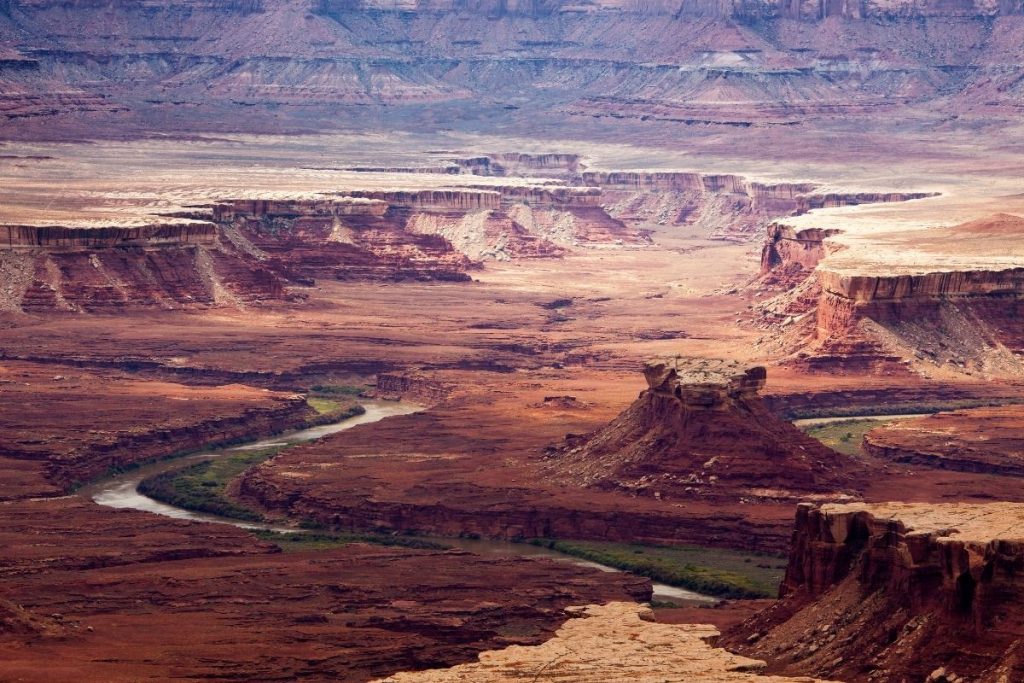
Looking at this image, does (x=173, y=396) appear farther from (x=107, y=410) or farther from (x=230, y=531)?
(x=230, y=531)

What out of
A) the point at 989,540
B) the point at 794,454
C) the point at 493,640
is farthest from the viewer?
the point at 794,454

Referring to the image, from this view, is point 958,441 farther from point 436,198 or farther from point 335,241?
point 436,198

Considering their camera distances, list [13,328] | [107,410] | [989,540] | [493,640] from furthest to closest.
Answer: [13,328]
[107,410]
[493,640]
[989,540]

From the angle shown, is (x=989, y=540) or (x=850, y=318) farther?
(x=850, y=318)

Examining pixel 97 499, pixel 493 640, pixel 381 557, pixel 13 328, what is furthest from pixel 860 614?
pixel 13 328

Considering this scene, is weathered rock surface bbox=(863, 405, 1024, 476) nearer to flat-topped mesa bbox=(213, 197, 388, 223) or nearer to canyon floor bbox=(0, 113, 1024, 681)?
canyon floor bbox=(0, 113, 1024, 681)

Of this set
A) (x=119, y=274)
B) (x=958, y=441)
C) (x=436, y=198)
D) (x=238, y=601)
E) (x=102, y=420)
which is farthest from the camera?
(x=436, y=198)

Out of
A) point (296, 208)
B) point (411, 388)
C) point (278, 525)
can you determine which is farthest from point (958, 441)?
point (296, 208)

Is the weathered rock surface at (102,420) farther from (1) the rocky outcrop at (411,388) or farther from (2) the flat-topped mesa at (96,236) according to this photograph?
(2) the flat-topped mesa at (96,236)
